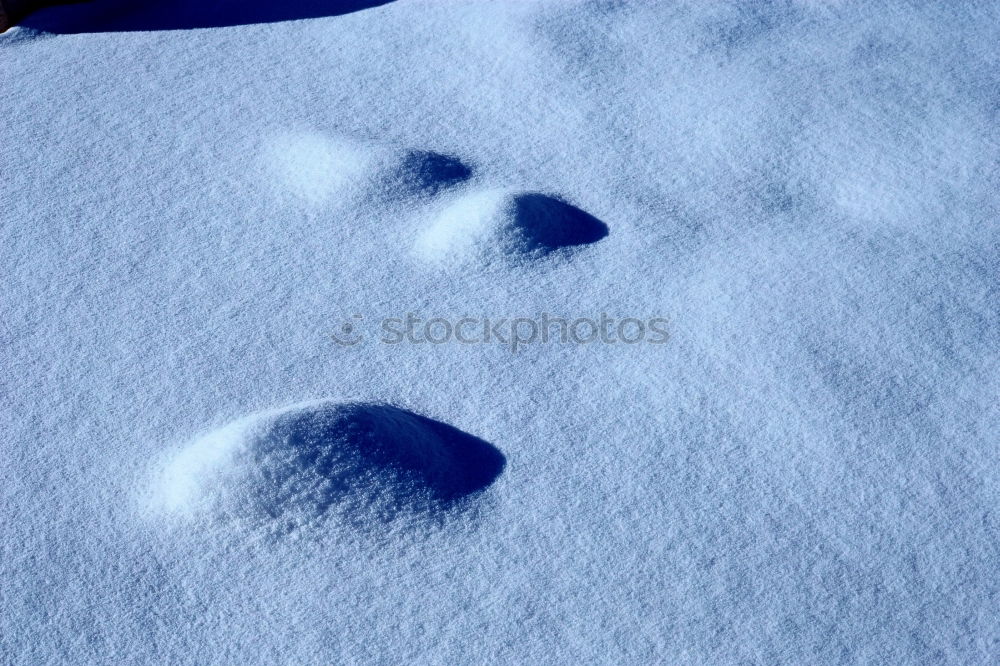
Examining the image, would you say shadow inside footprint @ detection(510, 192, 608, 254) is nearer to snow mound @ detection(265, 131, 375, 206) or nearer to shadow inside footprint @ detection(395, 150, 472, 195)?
shadow inside footprint @ detection(395, 150, 472, 195)

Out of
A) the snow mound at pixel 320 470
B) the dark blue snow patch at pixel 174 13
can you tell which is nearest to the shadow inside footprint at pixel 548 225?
the snow mound at pixel 320 470

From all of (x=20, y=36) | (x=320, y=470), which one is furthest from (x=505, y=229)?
(x=20, y=36)

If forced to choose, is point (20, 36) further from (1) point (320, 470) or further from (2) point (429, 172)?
(1) point (320, 470)

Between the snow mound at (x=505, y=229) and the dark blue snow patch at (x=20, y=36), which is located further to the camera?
the dark blue snow patch at (x=20, y=36)

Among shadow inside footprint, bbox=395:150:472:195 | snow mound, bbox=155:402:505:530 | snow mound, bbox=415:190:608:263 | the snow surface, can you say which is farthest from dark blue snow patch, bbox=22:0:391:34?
snow mound, bbox=155:402:505:530

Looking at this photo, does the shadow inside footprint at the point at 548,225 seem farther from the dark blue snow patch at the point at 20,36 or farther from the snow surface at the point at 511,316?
the dark blue snow patch at the point at 20,36
